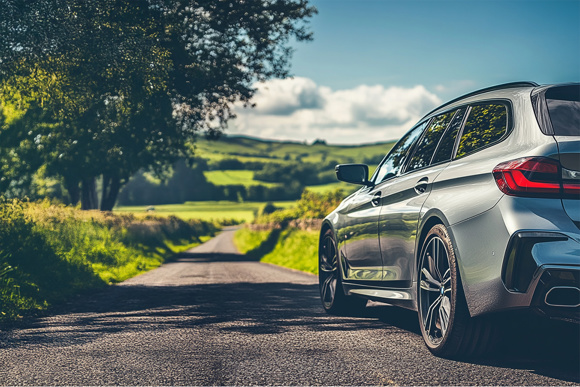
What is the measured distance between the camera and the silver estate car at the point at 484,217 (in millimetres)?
3617

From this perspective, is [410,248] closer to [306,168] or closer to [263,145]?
[306,168]

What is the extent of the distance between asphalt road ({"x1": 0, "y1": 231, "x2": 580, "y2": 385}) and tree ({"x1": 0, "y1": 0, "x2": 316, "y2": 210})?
489 centimetres

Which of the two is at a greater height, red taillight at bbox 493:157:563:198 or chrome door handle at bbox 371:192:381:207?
red taillight at bbox 493:157:563:198

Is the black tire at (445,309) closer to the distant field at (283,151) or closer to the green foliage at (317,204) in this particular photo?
the green foliage at (317,204)

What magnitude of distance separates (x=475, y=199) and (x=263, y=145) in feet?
487

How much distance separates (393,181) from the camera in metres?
5.80

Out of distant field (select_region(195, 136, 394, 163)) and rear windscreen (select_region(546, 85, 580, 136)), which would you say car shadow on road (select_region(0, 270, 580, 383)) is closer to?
rear windscreen (select_region(546, 85, 580, 136))

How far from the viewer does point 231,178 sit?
108375 millimetres

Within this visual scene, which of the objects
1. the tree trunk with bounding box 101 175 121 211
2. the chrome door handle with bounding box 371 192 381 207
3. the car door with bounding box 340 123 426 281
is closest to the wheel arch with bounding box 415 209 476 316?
the car door with bounding box 340 123 426 281

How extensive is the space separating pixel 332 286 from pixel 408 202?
7.85 feet

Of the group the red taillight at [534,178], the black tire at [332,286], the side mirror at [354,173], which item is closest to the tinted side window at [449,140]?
the red taillight at [534,178]

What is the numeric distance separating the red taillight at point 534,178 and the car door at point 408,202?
102 centimetres

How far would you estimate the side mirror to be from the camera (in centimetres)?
645

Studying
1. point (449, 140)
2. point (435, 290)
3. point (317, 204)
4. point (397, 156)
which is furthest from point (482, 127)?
point (317, 204)
